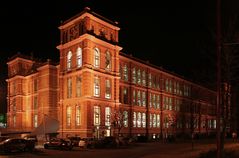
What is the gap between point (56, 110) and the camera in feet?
280

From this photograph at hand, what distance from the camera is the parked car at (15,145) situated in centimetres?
4038

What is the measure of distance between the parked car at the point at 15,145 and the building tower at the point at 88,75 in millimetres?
24622

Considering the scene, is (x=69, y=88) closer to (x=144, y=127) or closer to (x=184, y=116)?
(x=144, y=127)

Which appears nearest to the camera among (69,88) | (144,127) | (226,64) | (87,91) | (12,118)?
(226,64)

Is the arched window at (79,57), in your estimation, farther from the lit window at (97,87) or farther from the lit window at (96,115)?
the lit window at (96,115)

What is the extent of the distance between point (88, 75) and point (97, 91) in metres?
4.45

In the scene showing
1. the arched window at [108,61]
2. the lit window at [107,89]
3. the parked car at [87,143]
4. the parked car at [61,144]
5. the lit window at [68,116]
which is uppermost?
the arched window at [108,61]

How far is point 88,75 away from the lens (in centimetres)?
6769

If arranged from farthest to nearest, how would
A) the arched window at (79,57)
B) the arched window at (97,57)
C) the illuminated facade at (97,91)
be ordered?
1. the arched window at (79,57)
2. the arched window at (97,57)
3. the illuminated facade at (97,91)

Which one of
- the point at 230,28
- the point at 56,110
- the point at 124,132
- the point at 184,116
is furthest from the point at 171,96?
the point at 230,28

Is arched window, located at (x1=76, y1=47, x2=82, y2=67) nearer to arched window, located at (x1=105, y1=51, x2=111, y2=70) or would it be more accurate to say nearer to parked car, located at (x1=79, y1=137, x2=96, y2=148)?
arched window, located at (x1=105, y1=51, x2=111, y2=70)

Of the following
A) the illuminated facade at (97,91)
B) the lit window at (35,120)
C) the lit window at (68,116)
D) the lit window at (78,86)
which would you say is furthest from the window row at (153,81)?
the lit window at (35,120)

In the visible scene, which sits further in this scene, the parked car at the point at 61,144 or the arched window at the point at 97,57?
the arched window at the point at 97,57

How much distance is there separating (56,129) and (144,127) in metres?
29.4
